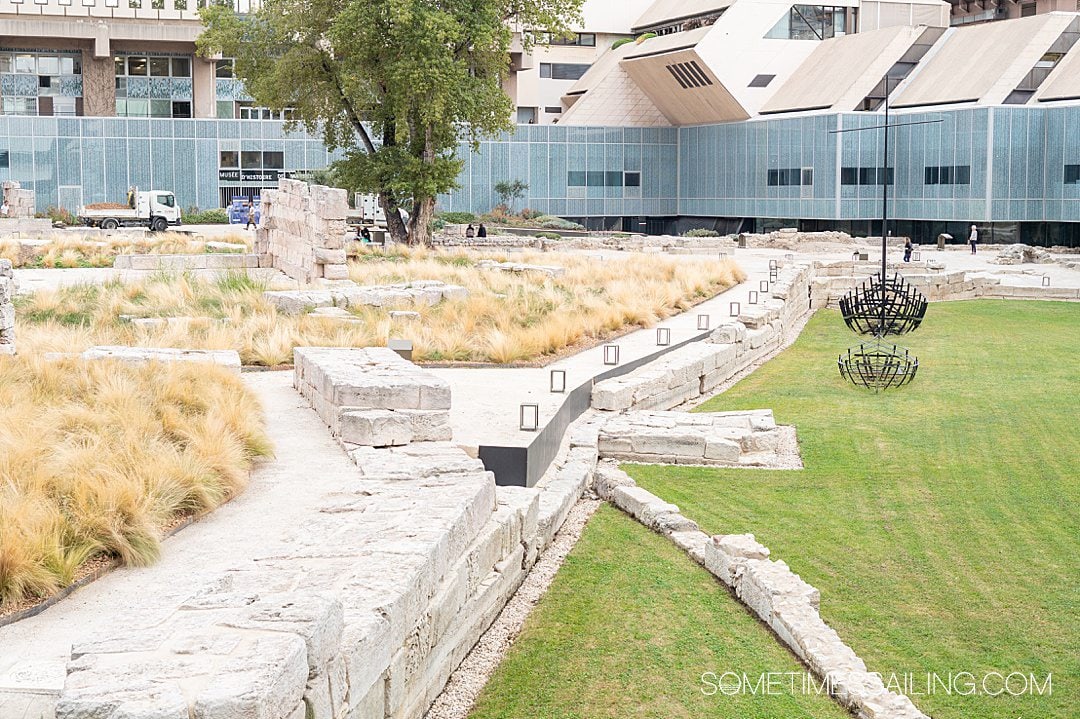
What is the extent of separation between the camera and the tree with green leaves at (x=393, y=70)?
3819 centimetres

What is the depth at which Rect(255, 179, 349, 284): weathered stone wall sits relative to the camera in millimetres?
29516

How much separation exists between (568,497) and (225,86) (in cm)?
6196

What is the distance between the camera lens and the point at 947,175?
56406mm

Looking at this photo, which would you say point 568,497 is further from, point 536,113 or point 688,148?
point 536,113

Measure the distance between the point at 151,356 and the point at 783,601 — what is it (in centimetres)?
814

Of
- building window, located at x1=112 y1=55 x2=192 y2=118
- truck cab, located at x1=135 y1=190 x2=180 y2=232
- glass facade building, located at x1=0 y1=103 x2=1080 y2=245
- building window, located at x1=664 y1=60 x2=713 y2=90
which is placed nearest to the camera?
truck cab, located at x1=135 y1=190 x2=180 y2=232

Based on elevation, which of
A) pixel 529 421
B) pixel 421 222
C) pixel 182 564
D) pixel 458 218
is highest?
pixel 458 218

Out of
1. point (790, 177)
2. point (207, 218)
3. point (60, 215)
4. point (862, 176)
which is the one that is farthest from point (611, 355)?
point (790, 177)

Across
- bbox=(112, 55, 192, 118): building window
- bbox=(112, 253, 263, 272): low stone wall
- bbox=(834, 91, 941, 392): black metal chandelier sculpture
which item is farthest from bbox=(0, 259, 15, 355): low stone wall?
bbox=(112, 55, 192, 118): building window

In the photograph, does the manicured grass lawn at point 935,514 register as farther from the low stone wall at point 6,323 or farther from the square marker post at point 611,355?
the low stone wall at point 6,323

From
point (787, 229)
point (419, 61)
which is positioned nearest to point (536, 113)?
point (787, 229)

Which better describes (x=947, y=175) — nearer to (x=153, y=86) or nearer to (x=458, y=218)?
(x=458, y=218)

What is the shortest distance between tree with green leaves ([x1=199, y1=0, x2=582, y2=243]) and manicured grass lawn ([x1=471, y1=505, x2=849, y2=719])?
2883 centimetres

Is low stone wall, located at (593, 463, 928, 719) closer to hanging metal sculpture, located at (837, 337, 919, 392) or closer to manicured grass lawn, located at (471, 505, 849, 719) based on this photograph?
manicured grass lawn, located at (471, 505, 849, 719)
